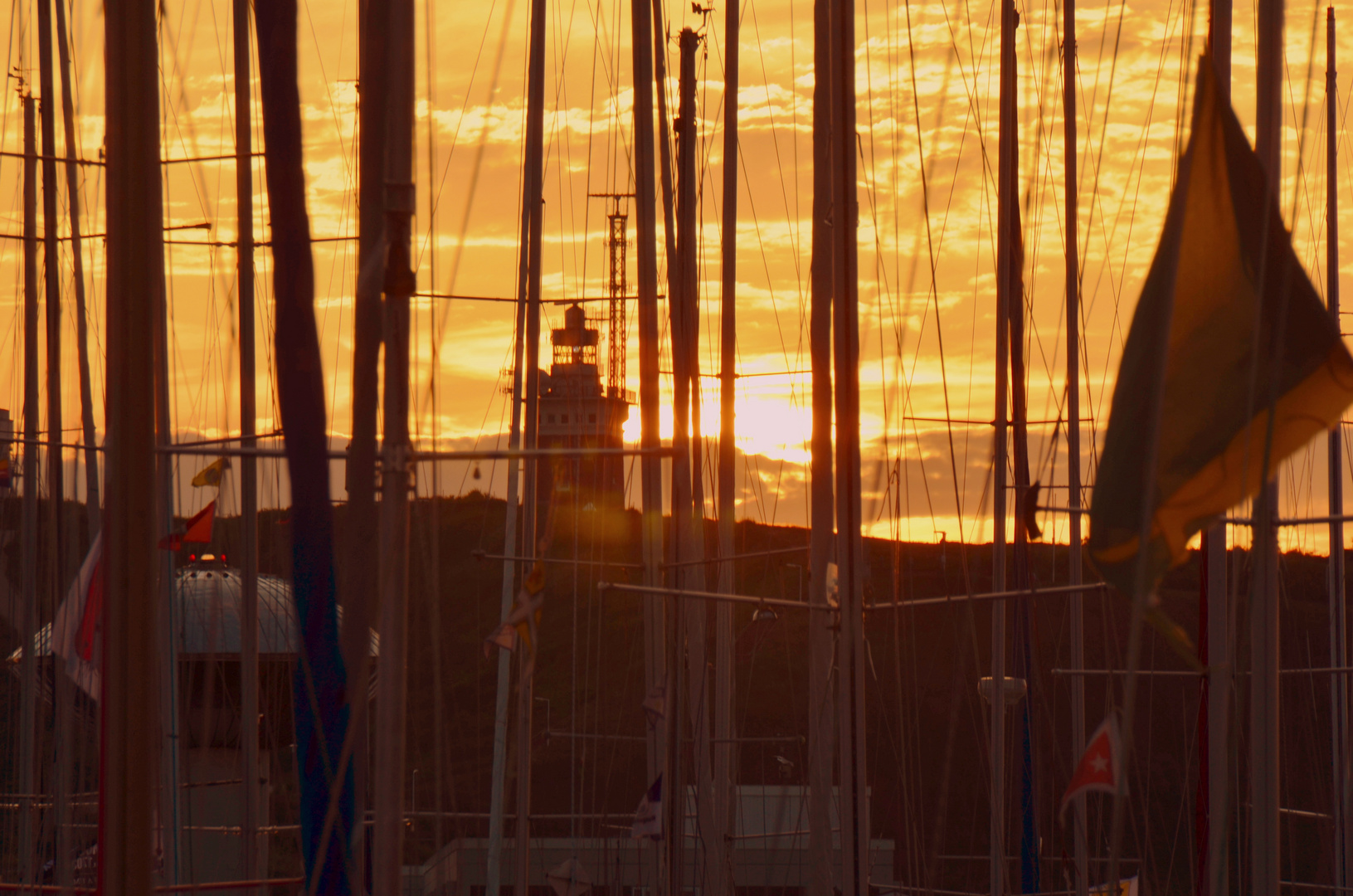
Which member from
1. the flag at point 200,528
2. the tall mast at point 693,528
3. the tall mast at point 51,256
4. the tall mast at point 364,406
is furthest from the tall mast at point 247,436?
the tall mast at point 364,406

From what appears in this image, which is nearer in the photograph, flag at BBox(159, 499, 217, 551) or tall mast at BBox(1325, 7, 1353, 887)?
flag at BBox(159, 499, 217, 551)

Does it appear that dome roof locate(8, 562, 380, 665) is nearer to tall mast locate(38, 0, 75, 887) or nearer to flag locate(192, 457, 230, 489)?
flag locate(192, 457, 230, 489)

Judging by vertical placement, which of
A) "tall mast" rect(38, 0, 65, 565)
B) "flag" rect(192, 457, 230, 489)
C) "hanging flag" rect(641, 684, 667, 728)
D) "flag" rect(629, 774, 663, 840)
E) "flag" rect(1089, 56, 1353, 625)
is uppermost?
"tall mast" rect(38, 0, 65, 565)

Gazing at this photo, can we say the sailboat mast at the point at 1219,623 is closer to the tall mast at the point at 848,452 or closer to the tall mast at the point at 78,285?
the tall mast at the point at 848,452

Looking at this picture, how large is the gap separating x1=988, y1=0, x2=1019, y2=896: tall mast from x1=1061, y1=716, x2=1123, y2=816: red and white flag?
3428 millimetres

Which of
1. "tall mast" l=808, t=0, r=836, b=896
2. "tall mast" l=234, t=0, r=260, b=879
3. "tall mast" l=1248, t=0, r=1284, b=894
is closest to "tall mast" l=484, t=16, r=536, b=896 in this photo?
"tall mast" l=234, t=0, r=260, b=879

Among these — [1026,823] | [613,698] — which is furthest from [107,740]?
[613,698]

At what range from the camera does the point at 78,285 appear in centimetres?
1066

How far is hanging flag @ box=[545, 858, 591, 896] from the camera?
12.6 meters

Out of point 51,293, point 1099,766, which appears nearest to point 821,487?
point 1099,766

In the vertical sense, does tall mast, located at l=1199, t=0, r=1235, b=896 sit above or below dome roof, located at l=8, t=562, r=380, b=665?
above

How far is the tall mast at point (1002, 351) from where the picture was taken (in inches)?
411

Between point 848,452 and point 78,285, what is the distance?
7.13 m

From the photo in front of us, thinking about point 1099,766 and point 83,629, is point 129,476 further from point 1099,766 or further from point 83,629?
point 1099,766
